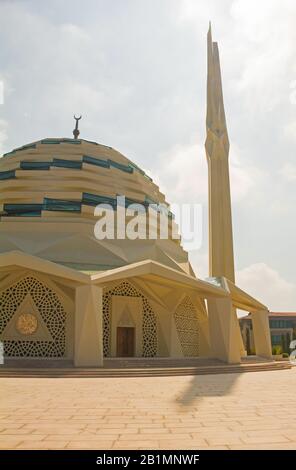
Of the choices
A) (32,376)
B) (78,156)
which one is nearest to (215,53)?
(78,156)

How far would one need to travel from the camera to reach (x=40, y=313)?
69.2 feet

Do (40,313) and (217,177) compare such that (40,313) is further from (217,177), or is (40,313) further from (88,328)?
(217,177)

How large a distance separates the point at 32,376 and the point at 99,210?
1410 cm

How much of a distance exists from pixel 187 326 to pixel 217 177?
14214 mm

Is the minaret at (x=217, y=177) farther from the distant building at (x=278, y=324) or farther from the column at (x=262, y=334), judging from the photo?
the distant building at (x=278, y=324)

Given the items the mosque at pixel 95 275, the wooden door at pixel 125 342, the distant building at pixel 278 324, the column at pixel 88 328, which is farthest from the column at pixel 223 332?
the distant building at pixel 278 324

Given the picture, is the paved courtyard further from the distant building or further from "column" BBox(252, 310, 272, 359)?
the distant building

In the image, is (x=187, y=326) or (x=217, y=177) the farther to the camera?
(x=217, y=177)

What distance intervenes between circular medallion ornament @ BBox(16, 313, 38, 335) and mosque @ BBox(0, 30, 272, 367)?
0.05 metres

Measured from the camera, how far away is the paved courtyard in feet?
15.2

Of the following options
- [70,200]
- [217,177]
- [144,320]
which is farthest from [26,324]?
[217,177]

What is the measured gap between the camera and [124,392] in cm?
1004

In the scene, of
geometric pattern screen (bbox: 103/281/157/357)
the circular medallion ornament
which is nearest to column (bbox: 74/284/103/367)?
the circular medallion ornament

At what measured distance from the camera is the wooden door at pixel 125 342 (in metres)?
22.7
